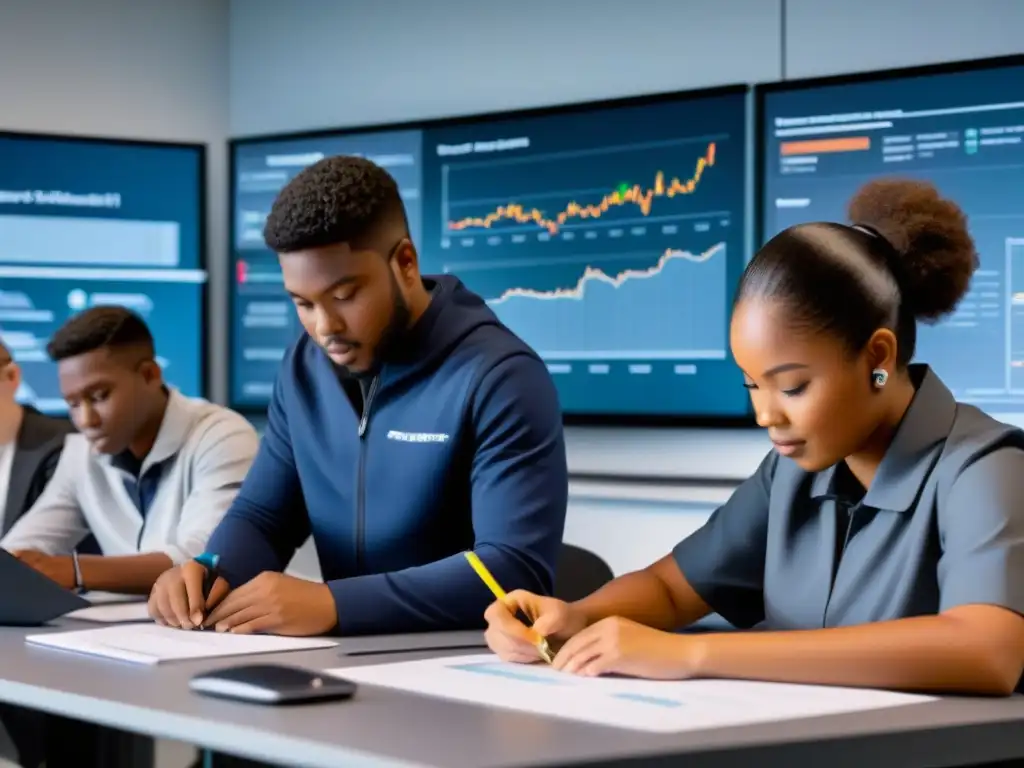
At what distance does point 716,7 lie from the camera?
3.98 m

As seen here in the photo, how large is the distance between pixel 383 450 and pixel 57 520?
1.03 meters

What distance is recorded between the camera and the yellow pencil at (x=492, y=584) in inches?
63.0

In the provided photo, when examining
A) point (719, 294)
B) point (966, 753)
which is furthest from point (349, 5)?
point (966, 753)

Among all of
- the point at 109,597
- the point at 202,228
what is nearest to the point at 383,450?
the point at 109,597

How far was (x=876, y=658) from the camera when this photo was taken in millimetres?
1428

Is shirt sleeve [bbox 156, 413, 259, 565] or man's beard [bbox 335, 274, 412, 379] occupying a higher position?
man's beard [bbox 335, 274, 412, 379]

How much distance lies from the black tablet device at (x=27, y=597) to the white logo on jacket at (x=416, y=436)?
0.48m

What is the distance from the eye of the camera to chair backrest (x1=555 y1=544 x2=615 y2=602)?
246 cm

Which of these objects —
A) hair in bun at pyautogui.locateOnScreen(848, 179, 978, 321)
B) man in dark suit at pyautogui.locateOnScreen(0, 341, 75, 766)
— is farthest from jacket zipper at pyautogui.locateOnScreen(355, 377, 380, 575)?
man in dark suit at pyautogui.locateOnScreen(0, 341, 75, 766)

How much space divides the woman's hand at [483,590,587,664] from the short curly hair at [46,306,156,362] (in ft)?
4.80

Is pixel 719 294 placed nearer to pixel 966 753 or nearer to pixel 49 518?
pixel 49 518

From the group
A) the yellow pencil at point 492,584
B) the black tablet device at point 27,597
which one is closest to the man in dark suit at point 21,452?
the black tablet device at point 27,597

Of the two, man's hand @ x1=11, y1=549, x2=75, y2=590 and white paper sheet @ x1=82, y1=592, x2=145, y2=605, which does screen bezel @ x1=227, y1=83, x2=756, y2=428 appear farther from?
man's hand @ x1=11, y1=549, x2=75, y2=590

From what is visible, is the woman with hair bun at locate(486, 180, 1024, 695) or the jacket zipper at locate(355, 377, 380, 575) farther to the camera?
the jacket zipper at locate(355, 377, 380, 575)
